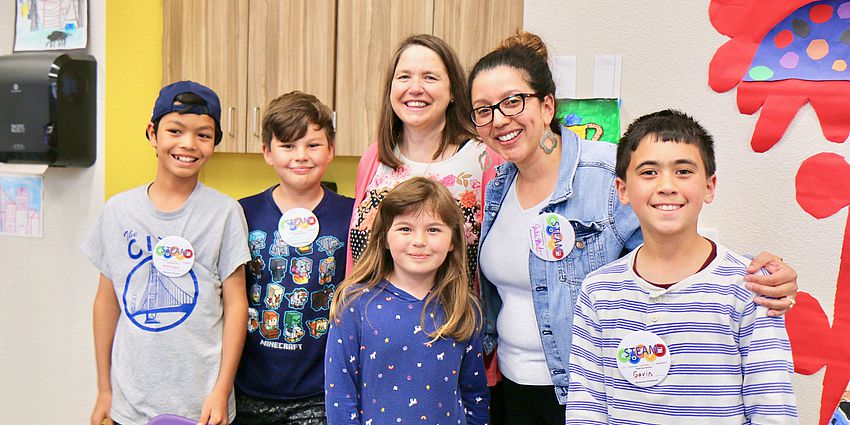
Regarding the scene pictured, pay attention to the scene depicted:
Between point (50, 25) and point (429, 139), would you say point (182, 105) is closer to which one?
point (429, 139)

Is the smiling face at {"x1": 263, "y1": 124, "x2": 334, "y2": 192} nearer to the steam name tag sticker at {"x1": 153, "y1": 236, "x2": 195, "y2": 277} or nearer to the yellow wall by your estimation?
the steam name tag sticker at {"x1": 153, "y1": 236, "x2": 195, "y2": 277}

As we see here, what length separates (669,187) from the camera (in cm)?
126

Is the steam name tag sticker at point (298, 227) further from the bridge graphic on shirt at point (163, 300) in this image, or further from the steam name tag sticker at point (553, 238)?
the steam name tag sticker at point (553, 238)

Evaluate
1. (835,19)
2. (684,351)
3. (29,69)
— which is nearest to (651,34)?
(835,19)

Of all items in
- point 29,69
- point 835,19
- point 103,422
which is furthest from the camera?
point 29,69

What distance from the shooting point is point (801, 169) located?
1858mm

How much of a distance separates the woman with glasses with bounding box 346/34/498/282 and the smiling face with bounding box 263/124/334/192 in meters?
0.14

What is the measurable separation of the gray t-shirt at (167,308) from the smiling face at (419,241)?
1.45ft

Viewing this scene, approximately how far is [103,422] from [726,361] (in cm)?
163

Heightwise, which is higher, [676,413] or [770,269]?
[770,269]

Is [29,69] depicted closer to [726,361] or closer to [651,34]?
[651,34]

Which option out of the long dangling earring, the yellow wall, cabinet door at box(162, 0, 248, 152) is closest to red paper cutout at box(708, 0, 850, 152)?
the long dangling earring

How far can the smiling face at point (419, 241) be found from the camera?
1.58 metres

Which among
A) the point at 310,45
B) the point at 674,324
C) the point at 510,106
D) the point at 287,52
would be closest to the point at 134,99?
the point at 287,52
